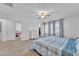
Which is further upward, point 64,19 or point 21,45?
point 64,19

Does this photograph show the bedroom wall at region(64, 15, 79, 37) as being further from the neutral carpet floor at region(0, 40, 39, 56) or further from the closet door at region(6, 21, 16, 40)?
the closet door at region(6, 21, 16, 40)

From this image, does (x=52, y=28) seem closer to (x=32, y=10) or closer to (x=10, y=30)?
(x=32, y=10)

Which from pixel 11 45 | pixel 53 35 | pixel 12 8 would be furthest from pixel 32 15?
pixel 11 45

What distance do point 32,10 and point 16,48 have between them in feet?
2.16

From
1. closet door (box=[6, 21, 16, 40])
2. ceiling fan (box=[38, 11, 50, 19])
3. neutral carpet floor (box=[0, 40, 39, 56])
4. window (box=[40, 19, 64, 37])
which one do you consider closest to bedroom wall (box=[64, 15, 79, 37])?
window (box=[40, 19, 64, 37])

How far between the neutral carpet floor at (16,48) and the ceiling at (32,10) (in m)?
0.39

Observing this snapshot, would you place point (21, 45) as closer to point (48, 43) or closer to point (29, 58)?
point (29, 58)

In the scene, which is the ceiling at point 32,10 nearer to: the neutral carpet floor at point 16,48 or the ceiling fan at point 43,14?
the ceiling fan at point 43,14

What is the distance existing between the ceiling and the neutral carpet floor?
394mm

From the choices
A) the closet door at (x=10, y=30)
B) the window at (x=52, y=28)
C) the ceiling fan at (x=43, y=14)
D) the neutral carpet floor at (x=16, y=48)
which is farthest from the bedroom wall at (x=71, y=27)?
the closet door at (x=10, y=30)

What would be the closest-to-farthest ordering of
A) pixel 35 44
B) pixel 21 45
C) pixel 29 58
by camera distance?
1. pixel 29 58
2. pixel 21 45
3. pixel 35 44

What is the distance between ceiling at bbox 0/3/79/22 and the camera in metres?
1.24

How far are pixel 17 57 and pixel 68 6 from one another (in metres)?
1.01

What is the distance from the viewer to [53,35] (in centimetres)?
150
